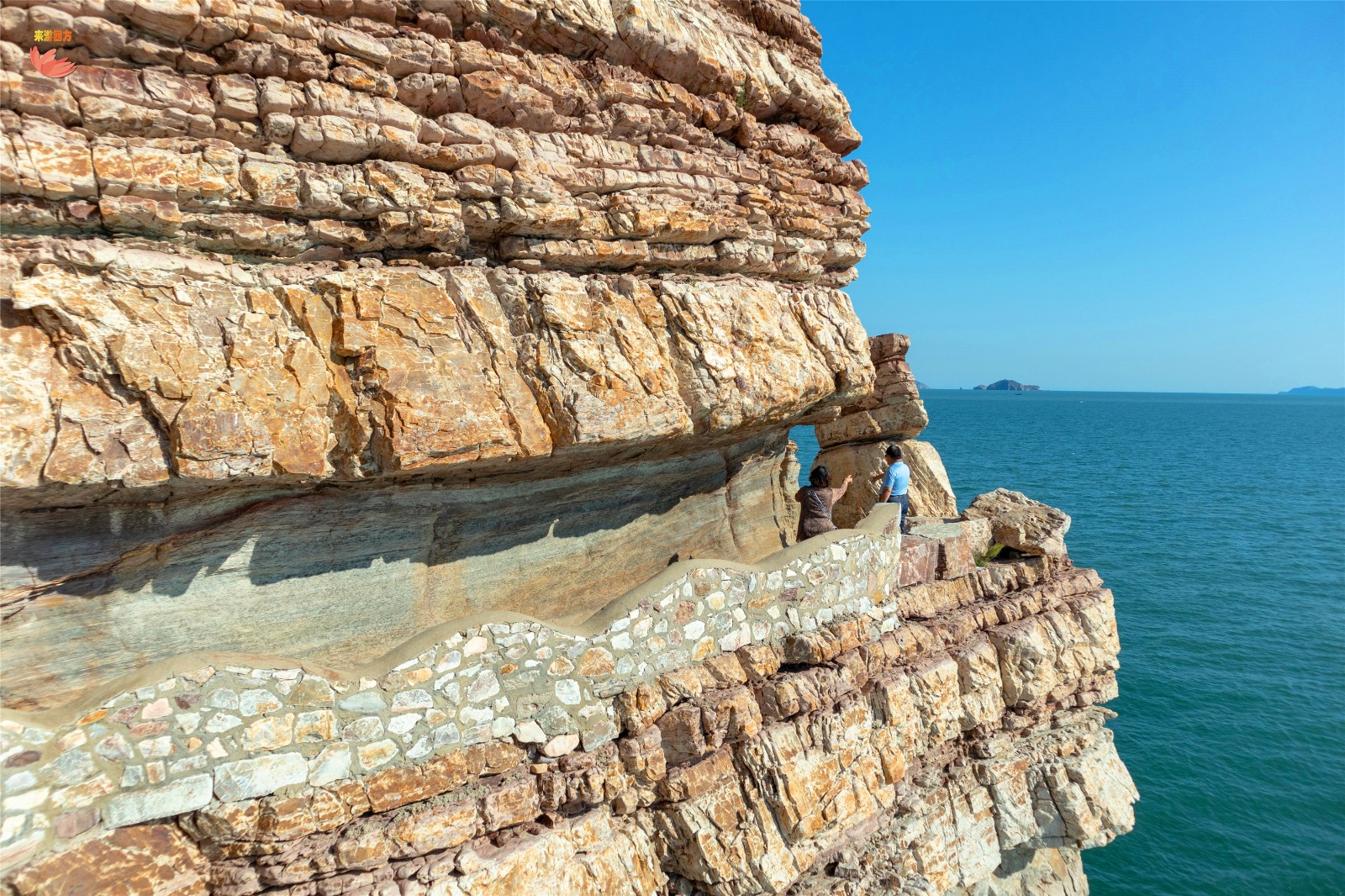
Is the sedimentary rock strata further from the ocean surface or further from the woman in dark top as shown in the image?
the ocean surface

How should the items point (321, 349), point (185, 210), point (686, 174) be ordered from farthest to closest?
point (686, 174) < point (321, 349) < point (185, 210)

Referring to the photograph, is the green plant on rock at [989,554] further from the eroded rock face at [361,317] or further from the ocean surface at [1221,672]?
the ocean surface at [1221,672]

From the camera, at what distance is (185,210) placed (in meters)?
5.93

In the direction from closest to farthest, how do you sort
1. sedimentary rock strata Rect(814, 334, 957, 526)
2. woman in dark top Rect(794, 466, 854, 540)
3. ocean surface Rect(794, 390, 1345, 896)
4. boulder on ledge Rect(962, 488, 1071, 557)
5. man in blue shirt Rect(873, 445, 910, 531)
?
woman in dark top Rect(794, 466, 854, 540)
man in blue shirt Rect(873, 445, 910, 531)
boulder on ledge Rect(962, 488, 1071, 557)
sedimentary rock strata Rect(814, 334, 957, 526)
ocean surface Rect(794, 390, 1345, 896)

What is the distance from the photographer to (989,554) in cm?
1282

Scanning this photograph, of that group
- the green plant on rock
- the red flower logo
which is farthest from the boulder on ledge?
the red flower logo

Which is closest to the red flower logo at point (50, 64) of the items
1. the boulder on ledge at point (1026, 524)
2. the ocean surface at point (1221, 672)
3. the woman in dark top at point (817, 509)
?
the woman in dark top at point (817, 509)

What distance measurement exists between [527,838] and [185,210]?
6.00 m

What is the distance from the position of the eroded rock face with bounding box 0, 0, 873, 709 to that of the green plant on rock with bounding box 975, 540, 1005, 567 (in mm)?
4921

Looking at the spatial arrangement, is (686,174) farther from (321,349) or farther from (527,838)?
(527,838)

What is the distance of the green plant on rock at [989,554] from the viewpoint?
12664 mm

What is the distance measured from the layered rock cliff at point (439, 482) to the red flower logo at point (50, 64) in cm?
12

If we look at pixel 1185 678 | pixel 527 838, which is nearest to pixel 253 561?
pixel 527 838

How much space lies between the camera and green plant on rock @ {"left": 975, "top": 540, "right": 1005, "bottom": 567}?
1266 cm
